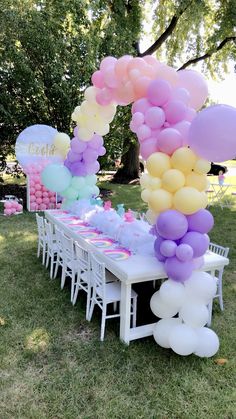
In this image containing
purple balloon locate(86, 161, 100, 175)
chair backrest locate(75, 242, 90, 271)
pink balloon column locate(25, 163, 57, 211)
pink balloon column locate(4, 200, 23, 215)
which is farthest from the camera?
pink balloon column locate(25, 163, 57, 211)

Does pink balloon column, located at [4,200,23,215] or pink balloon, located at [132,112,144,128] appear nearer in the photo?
pink balloon, located at [132,112,144,128]

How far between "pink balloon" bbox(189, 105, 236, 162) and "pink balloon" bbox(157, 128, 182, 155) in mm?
201

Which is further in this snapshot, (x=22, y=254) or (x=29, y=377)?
(x=22, y=254)

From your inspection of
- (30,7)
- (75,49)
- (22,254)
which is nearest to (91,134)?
(22,254)

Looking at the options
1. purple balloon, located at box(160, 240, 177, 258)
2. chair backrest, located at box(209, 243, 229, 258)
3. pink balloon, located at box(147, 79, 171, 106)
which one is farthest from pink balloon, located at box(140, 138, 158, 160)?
chair backrest, located at box(209, 243, 229, 258)

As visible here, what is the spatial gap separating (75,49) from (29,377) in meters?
9.04

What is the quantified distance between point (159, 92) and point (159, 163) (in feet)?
2.34

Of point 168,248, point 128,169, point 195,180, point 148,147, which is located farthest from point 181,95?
point 128,169

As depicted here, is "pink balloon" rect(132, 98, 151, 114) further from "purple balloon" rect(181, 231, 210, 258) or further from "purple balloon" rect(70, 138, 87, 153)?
"purple balloon" rect(70, 138, 87, 153)

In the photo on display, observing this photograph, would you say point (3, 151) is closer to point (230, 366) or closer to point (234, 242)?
point (234, 242)

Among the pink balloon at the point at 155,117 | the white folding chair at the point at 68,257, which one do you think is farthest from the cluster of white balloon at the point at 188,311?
the pink balloon at the point at 155,117

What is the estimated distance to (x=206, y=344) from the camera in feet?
10.6

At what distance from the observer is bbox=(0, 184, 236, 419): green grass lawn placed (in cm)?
268

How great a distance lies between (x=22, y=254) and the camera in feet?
19.8
